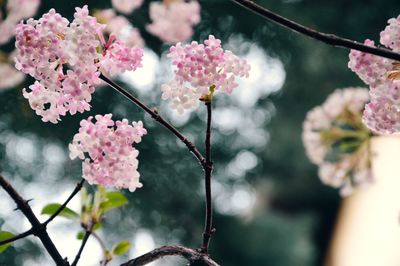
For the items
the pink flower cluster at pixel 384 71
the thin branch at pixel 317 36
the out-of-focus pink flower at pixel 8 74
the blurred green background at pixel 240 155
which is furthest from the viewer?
the blurred green background at pixel 240 155

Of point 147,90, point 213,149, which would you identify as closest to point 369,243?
point 213,149

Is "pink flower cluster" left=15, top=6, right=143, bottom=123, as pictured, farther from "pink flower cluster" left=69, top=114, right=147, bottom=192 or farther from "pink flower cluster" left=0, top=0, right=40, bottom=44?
"pink flower cluster" left=0, top=0, right=40, bottom=44

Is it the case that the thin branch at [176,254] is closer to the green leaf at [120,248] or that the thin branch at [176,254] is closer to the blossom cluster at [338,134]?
the green leaf at [120,248]

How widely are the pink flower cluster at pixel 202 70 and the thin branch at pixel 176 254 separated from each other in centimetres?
17

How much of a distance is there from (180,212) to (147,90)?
86cm

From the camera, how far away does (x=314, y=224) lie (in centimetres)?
365

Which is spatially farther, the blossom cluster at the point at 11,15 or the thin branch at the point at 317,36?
the blossom cluster at the point at 11,15

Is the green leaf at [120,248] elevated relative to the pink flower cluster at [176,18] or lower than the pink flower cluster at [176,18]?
lower

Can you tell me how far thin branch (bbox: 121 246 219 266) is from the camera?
1.34 feet

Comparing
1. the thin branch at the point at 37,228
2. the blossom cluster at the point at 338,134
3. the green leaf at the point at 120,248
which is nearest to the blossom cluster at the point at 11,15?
the blossom cluster at the point at 338,134

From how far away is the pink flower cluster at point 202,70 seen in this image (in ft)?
1.75

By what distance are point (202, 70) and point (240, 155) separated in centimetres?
300

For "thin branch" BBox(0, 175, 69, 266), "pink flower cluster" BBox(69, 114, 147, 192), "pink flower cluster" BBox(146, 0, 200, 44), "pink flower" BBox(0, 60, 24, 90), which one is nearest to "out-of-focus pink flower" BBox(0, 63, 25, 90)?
"pink flower" BBox(0, 60, 24, 90)

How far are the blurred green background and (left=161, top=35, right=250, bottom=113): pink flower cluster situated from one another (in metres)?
2.58
